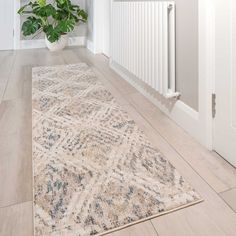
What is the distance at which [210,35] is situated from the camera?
1207 millimetres

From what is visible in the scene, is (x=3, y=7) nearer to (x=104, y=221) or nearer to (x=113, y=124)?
(x=113, y=124)

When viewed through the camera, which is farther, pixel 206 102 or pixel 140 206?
pixel 206 102

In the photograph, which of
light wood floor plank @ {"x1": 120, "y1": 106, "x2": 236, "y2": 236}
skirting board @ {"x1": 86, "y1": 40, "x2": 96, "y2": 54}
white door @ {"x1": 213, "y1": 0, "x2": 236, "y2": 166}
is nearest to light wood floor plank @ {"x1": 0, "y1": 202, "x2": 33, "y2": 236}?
light wood floor plank @ {"x1": 120, "y1": 106, "x2": 236, "y2": 236}

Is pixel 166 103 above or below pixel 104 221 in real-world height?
above

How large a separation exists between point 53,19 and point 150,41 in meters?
3.09

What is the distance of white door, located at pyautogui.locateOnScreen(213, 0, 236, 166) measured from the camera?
3.59 ft

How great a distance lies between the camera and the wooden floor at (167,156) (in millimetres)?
867

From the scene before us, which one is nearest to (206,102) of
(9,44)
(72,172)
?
(72,172)

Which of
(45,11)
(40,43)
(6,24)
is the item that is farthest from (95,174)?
(6,24)

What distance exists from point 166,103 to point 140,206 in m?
0.92

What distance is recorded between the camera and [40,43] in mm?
4750

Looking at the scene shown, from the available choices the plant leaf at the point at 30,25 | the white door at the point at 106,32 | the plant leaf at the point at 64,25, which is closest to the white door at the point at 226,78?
the white door at the point at 106,32

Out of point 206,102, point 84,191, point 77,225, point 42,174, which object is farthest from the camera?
point 206,102

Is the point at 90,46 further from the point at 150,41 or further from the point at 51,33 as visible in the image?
the point at 150,41
